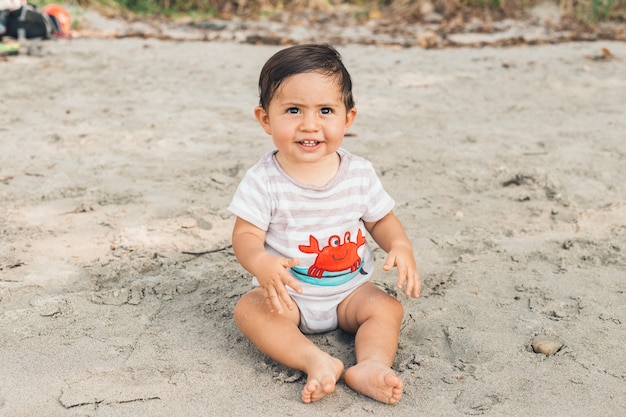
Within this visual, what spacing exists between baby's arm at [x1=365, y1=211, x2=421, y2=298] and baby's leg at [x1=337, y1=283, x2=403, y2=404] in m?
0.08

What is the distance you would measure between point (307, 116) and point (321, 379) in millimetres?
682

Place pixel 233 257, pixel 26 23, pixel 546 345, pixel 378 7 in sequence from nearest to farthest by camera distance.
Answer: pixel 546 345 → pixel 233 257 → pixel 26 23 → pixel 378 7

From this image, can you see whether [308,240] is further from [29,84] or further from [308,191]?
[29,84]

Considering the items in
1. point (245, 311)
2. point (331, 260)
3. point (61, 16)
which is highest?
point (61, 16)

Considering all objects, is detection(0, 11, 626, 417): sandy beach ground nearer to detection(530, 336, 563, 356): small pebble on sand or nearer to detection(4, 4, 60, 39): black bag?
detection(530, 336, 563, 356): small pebble on sand

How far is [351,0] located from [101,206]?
6.82 m

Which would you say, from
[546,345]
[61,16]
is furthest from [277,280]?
[61,16]

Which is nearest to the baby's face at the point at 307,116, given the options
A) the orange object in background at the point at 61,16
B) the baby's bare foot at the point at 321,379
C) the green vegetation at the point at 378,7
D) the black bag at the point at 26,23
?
the baby's bare foot at the point at 321,379

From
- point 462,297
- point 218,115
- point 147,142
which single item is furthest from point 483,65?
point 462,297

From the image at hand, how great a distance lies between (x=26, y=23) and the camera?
607 cm

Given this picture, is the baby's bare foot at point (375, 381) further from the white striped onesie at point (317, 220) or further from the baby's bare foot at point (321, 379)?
the white striped onesie at point (317, 220)

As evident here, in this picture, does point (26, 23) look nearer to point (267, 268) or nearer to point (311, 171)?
point (311, 171)

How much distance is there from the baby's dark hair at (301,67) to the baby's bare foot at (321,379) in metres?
0.70

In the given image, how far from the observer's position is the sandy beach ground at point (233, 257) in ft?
6.01
